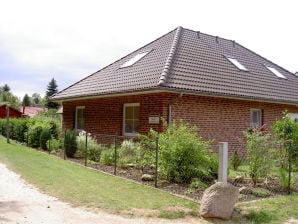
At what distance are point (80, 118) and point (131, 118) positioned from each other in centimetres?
469

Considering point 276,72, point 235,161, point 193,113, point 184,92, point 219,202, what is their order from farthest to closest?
1. point 276,72
2. point 193,113
3. point 184,92
4. point 235,161
5. point 219,202

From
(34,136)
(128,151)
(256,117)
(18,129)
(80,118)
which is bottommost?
(128,151)

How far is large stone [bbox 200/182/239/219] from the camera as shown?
25.2 feet

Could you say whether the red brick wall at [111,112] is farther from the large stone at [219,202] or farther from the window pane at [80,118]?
the large stone at [219,202]

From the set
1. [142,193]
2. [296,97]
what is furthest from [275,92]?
[142,193]

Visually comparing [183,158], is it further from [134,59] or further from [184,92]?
[134,59]

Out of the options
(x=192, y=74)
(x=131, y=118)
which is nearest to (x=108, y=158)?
(x=131, y=118)

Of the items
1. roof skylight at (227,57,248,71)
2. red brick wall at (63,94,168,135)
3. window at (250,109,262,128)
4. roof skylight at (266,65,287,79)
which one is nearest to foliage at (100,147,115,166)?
red brick wall at (63,94,168,135)

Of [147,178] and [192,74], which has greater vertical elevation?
[192,74]

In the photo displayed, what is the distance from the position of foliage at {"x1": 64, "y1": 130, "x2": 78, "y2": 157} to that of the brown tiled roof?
7.23 ft

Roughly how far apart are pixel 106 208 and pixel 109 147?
775 cm

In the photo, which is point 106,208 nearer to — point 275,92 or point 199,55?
point 199,55

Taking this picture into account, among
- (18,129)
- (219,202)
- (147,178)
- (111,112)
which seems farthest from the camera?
(18,129)

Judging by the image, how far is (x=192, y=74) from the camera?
16344 millimetres
